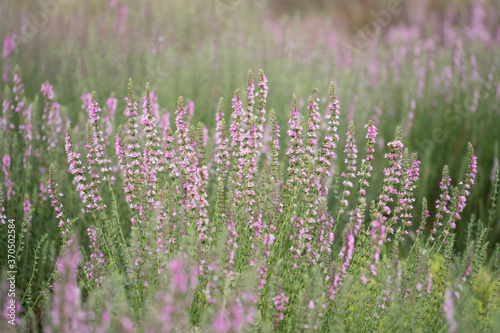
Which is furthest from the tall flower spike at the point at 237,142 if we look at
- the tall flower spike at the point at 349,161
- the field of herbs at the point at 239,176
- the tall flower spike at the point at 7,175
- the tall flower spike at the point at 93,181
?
the tall flower spike at the point at 7,175

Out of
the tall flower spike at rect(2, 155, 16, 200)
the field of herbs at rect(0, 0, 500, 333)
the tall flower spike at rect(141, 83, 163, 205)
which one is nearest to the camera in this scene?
the field of herbs at rect(0, 0, 500, 333)

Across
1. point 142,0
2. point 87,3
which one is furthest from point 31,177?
point 87,3

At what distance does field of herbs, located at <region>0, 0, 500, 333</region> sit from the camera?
202 centimetres

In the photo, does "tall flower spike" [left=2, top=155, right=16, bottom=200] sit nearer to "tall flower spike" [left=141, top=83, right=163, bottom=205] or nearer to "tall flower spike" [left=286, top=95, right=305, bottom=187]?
"tall flower spike" [left=141, top=83, right=163, bottom=205]

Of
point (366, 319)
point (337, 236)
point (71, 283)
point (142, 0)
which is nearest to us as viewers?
point (71, 283)

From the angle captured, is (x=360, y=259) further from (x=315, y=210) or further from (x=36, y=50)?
(x=36, y=50)

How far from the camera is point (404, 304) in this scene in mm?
2139

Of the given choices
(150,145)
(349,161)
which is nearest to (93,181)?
(150,145)

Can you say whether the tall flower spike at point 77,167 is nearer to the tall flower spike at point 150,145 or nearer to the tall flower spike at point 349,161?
the tall flower spike at point 150,145

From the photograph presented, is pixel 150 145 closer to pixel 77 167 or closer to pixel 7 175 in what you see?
pixel 77 167

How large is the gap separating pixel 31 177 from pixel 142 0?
442cm

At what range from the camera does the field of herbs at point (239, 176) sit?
6.61 feet

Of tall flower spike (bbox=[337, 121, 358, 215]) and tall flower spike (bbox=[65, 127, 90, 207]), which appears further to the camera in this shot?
tall flower spike (bbox=[337, 121, 358, 215])

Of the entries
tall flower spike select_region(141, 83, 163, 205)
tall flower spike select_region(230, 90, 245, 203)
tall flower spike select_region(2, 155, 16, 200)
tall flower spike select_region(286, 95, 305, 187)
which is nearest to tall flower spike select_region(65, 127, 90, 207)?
tall flower spike select_region(141, 83, 163, 205)
